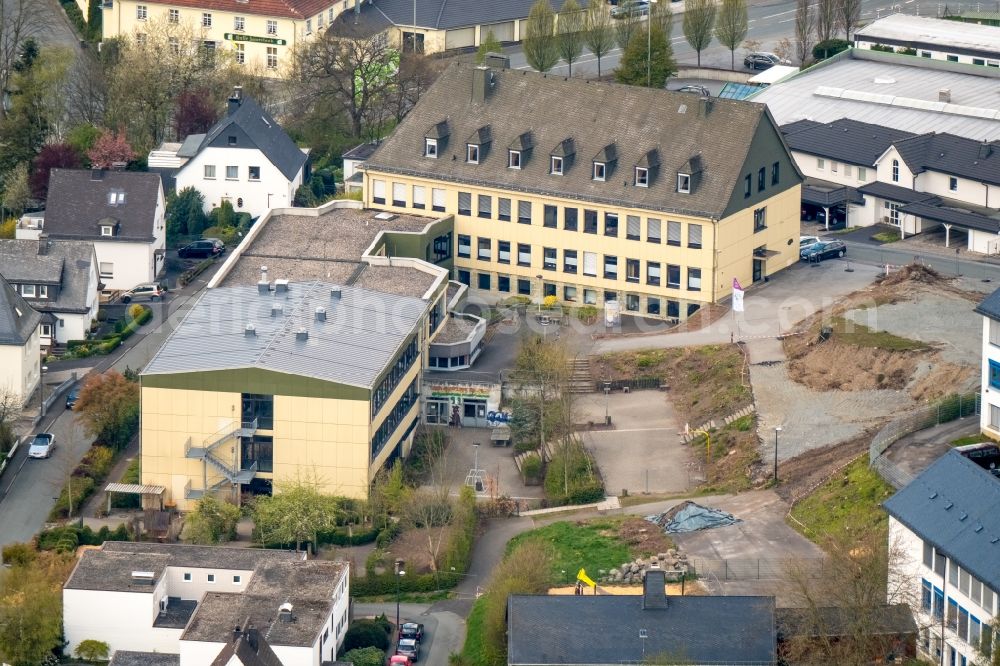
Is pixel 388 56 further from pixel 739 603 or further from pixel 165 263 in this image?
pixel 739 603

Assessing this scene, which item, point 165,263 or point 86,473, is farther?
point 165,263

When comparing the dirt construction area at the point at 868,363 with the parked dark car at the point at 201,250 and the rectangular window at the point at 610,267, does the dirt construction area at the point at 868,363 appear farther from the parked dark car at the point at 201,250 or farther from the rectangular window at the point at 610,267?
the parked dark car at the point at 201,250

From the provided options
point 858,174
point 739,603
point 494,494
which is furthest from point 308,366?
point 858,174

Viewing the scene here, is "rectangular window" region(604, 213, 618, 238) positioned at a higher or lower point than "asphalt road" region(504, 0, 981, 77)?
lower

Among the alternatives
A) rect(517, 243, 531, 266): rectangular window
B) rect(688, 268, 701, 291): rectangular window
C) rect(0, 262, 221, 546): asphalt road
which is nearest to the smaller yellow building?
rect(517, 243, 531, 266): rectangular window

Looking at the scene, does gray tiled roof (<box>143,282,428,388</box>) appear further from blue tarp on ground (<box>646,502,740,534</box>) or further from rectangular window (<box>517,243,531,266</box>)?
blue tarp on ground (<box>646,502,740,534</box>)

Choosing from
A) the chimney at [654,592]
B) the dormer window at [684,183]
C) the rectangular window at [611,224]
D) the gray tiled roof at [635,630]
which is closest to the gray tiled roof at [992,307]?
the gray tiled roof at [635,630]

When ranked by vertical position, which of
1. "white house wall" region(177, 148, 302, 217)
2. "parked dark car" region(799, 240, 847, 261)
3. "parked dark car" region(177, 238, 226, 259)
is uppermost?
"white house wall" region(177, 148, 302, 217)
